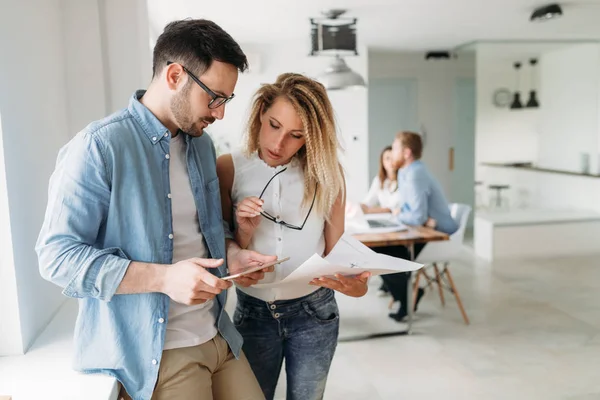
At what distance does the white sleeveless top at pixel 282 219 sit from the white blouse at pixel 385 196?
9.77ft

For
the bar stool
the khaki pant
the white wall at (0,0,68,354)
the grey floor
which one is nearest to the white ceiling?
the bar stool

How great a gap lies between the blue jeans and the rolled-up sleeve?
638 mm

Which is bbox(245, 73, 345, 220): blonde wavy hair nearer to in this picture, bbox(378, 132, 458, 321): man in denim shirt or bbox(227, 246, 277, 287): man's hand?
bbox(227, 246, 277, 287): man's hand

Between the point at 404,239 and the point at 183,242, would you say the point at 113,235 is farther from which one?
the point at 404,239

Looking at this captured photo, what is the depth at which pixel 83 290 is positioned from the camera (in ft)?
3.42

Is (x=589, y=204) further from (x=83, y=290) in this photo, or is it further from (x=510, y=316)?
(x=83, y=290)

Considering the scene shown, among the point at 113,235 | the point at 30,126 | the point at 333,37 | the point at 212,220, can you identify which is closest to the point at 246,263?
the point at 212,220

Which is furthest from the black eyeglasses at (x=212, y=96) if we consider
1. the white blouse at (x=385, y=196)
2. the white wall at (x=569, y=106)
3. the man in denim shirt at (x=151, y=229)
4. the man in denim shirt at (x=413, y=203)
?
the white wall at (x=569, y=106)

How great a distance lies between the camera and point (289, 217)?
1.58 meters

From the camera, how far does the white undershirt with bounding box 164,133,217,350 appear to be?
1.24 meters

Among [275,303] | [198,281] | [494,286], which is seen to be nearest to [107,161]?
[198,281]

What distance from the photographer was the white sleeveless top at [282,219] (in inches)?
61.7

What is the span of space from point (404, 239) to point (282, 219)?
2088mm

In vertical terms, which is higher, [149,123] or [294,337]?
[149,123]
